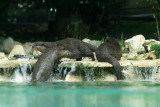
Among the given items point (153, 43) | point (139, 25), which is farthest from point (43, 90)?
point (139, 25)

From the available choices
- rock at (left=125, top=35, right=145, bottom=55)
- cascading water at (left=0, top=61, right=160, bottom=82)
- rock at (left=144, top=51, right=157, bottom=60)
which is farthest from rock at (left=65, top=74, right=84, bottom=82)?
rock at (left=125, top=35, right=145, bottom=55)

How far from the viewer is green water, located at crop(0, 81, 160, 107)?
26.6 ft

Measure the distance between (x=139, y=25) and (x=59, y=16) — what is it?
4.83 meters

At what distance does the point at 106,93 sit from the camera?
9.41 metres

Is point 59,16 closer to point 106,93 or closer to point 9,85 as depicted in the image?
point 9,85

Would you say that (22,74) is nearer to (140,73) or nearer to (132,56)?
(140,73)

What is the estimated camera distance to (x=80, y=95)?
9.16 metres

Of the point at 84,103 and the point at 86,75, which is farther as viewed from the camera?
the point at 86,75

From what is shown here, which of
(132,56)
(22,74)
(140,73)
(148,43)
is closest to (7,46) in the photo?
(22,74)

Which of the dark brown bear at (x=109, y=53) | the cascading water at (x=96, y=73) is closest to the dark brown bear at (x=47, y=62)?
the cascading water at (x=96, y=73)

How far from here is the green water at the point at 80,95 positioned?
8117 mm

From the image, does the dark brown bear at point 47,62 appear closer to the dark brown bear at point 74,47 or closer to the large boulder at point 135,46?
the dark brown bear at point 74,47

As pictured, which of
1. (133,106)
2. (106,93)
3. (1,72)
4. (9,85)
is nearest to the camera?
(133,106)

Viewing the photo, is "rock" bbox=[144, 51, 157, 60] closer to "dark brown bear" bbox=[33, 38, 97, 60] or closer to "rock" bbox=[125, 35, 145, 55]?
"rock" bbox=[125, 35, 145, 55]
